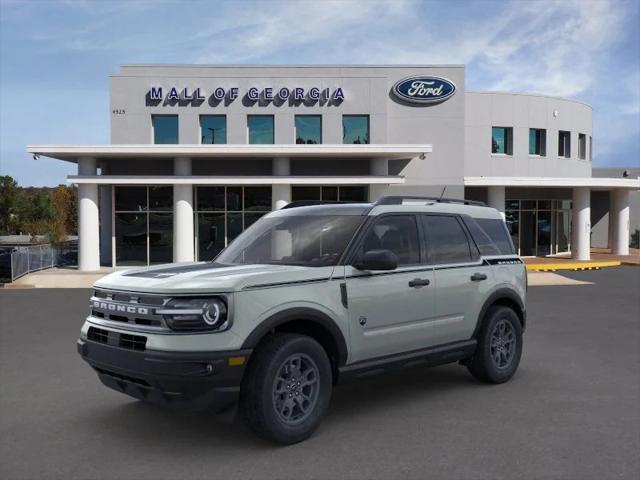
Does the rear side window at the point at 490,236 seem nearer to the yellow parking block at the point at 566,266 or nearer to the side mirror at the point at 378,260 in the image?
the side mirror at the point at 378,260

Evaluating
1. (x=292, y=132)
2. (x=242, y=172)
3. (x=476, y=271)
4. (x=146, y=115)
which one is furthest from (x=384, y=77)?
(x=476, y=271)

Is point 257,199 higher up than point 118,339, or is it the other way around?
point 257,199

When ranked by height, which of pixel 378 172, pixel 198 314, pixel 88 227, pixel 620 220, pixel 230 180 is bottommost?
pixel 198 314

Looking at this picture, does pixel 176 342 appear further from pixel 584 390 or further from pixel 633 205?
pixel 633 205

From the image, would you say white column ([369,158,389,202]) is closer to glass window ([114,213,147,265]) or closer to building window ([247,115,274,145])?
building window ([247,115,274,145])

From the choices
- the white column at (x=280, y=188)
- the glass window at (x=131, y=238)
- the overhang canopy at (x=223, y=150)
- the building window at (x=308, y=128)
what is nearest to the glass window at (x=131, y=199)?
the glass window at (x=131, y=238)

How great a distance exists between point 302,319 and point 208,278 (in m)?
0.85

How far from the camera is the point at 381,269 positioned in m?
5.27

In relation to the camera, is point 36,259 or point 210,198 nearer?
point 36,259

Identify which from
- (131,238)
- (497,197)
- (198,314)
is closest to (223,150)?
(131,238)

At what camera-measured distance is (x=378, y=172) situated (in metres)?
26.3

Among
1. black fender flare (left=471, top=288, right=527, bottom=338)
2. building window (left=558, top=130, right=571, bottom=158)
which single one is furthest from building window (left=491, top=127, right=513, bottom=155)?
black fender flare (left=471, top=288, right=527, bottom=338)

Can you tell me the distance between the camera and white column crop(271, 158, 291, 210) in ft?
84.6

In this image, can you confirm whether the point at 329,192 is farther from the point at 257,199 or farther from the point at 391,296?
the point at 391,296
